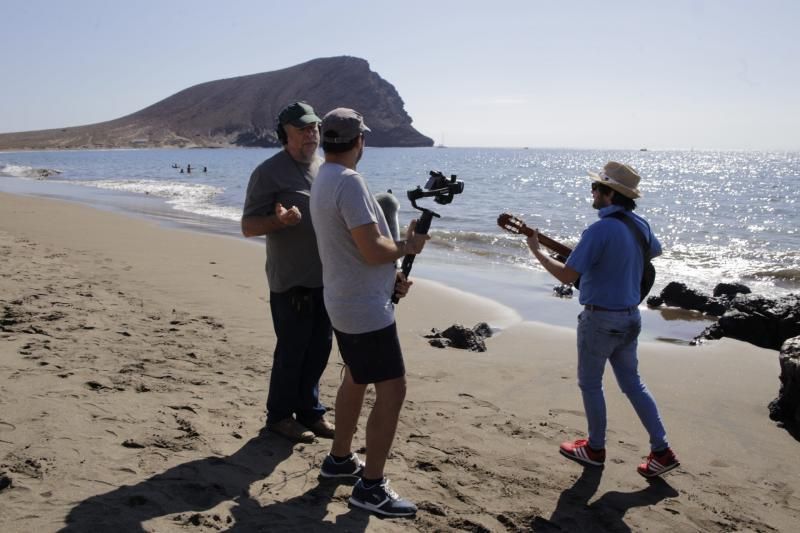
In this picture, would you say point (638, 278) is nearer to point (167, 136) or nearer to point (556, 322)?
point (556, 322)

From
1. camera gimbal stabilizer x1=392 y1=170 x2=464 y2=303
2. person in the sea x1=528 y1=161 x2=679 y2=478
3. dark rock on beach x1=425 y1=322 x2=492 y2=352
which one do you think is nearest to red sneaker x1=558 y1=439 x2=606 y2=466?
person in the sea x1=528 y1=161 x2=679 y2=478

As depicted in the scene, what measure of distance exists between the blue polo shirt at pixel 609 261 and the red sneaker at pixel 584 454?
3.05 feet

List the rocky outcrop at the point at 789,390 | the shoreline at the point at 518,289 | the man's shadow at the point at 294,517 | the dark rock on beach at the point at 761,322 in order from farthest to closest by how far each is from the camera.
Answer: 1. the shoreline at the point at 518,289
2. the dark rock on beach at the point at 761,322
3. the rocky outcrop at the point at 789,390
4. the man's shadow at the point at 294,517

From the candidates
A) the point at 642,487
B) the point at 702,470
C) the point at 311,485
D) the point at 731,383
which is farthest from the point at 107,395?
the point at 731,383

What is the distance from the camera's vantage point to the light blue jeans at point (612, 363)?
382 cm

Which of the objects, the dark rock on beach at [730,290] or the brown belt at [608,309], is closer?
the brown belt at [608,309]

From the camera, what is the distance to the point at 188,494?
3250mm

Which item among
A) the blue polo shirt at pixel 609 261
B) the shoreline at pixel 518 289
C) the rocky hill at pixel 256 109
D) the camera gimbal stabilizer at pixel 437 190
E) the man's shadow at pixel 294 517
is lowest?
the shoreline at pixel 518 289

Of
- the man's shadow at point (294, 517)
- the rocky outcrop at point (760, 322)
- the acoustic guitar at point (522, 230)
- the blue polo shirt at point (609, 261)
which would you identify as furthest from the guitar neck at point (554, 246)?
the rocky outcrop at point (760, 322)

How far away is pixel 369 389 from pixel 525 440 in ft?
4.44

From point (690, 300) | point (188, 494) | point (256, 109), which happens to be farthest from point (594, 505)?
point (256, 109)

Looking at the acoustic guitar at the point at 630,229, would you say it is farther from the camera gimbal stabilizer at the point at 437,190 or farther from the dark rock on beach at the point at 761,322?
the dark rock on beach at the point at 761,322

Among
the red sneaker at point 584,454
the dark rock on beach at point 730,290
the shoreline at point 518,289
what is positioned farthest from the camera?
the dark rock on beach at point 730,290

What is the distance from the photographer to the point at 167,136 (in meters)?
151
